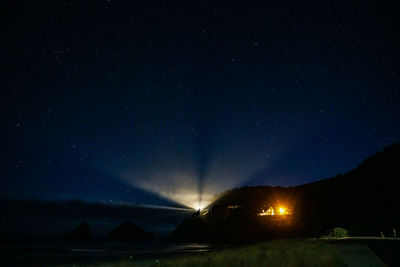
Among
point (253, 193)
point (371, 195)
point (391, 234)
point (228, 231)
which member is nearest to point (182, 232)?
point (253, 193)

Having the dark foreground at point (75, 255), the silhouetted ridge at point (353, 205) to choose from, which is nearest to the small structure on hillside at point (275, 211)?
the silhouetted ridge at point (353, 205)

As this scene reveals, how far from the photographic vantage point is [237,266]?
520 inches

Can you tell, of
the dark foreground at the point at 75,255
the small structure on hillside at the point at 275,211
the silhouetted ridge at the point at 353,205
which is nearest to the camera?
the dark foreground at the point at 75,255

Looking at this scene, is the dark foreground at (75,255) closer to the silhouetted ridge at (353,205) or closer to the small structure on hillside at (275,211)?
the small structure on hillside at (275,211)

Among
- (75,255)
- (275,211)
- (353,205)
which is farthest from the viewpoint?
(275,211)

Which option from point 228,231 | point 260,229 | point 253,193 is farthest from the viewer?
point 253,193

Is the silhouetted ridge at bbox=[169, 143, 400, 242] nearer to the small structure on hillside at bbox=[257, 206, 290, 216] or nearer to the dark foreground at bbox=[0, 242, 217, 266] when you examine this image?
the small structure on hillside at bbox=[257, 206, 290, 216]

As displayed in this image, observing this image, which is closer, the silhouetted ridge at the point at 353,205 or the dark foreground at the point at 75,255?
the dark foreground at the point at 75,255

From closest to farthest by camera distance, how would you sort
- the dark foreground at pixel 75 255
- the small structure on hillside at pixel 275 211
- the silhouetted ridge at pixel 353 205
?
the dark foreground at pixel 75 255
the silhouetted ridge at pixel 353 205
the small structure on hillside at pixel 275 211

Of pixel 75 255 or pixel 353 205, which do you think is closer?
pixel 75 255

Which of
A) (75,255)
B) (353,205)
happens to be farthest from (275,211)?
(75,255)

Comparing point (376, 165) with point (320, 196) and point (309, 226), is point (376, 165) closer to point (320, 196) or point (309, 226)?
point (320, 196)

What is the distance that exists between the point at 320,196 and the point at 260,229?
876 inches

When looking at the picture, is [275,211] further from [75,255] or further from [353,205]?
[75,255]
